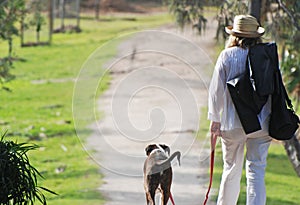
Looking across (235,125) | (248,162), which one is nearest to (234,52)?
(235,125)

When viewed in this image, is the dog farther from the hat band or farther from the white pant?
the hat band

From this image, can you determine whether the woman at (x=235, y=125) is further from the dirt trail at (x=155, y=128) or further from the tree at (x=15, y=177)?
the tree at (x=15, y=177)

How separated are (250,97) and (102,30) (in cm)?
3289

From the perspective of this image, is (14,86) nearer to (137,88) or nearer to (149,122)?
(137,88)

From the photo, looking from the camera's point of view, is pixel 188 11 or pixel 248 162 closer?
pixel 248 162

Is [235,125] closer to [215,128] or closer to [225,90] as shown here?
[215,128]

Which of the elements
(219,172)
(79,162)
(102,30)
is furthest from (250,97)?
(102,30)

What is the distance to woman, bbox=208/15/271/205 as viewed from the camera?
697 centimetres

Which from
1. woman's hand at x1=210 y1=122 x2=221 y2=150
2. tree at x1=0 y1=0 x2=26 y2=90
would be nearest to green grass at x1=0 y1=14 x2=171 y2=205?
tree at x1=0 y1=0 x2=26 y2=90

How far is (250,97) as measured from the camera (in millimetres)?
6898

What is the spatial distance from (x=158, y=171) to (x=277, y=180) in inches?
238

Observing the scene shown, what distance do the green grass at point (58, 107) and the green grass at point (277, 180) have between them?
175 centimetres

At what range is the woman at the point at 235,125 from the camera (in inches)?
274

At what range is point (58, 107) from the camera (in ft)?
68.9
